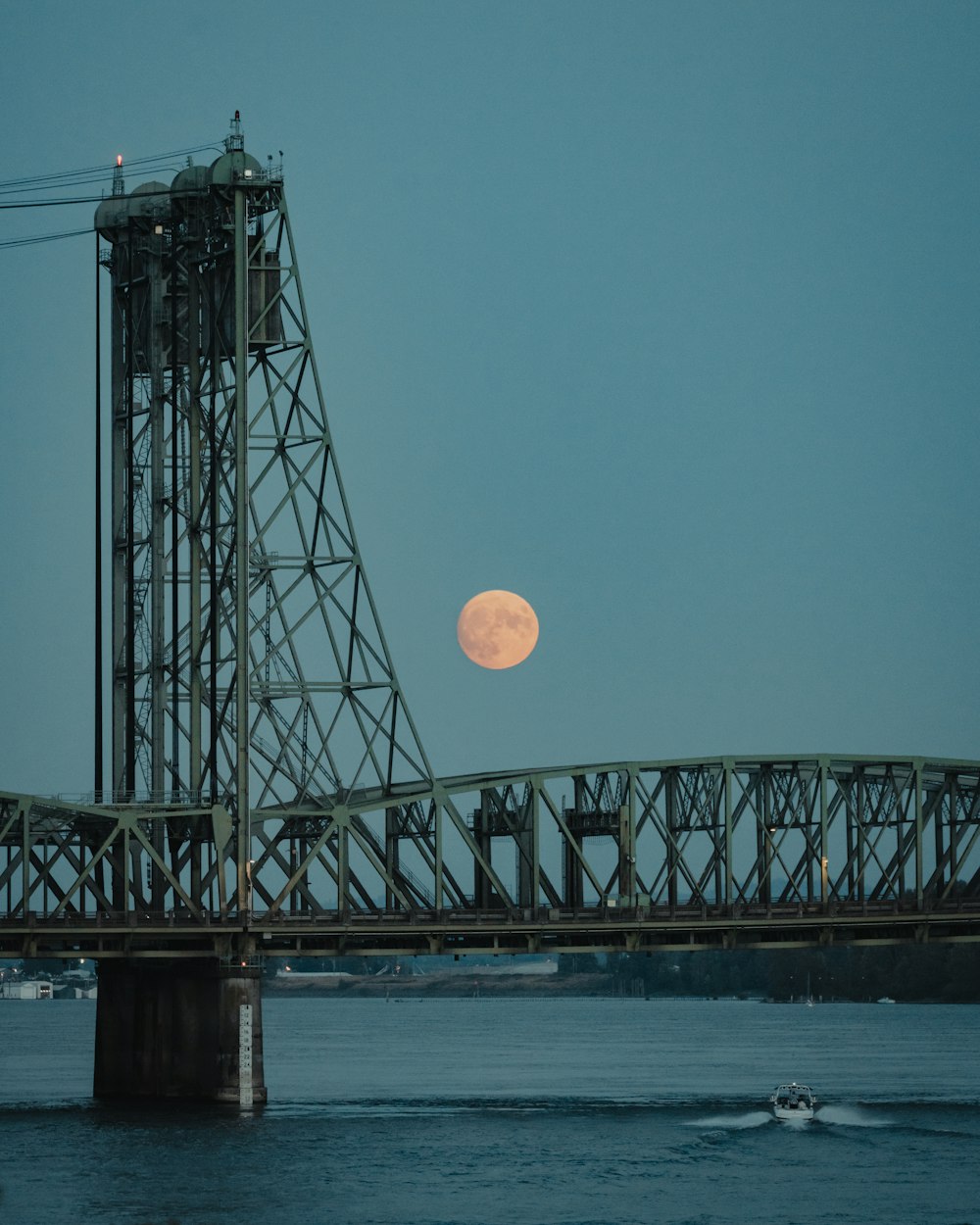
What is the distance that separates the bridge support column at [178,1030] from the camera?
90.6m

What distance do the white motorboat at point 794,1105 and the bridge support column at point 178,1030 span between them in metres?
24.0

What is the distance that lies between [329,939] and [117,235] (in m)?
36.0

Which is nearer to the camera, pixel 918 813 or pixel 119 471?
pixel 119 471

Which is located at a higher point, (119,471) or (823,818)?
(119,471)

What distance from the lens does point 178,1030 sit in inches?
3679

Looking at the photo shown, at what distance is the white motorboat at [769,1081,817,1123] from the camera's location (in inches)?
3888

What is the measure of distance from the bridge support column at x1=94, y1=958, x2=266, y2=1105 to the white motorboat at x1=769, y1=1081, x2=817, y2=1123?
78.9ft

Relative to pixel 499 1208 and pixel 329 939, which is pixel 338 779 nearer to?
pixel 329 939

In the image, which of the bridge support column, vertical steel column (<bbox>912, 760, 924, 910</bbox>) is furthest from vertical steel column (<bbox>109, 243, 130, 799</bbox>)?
vertical steel column (<bbox>912, 760, 924, 910</bbox>)

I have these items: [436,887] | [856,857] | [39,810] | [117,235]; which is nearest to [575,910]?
[436,887]

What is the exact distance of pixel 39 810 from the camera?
9294 cm

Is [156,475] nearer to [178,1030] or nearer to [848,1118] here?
[178,1030]

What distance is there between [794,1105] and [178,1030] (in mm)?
28345

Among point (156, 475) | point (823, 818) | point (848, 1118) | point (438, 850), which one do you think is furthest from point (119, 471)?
point (848, 1118)
